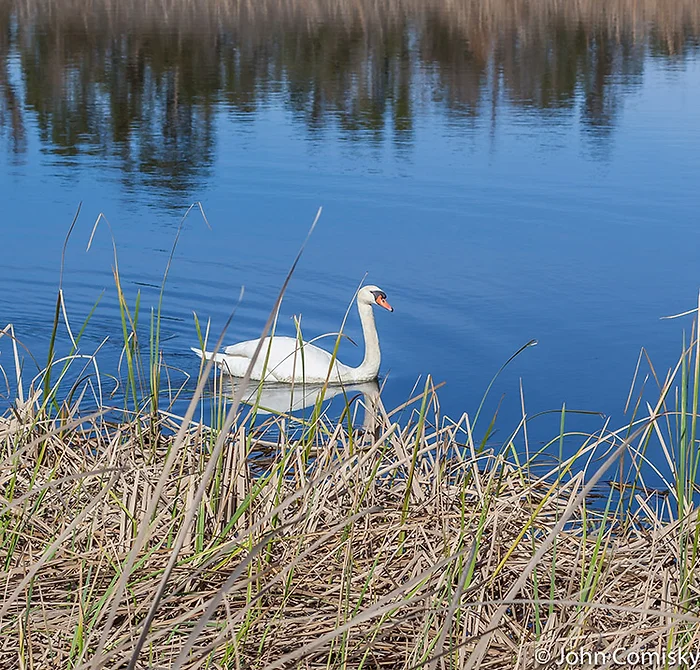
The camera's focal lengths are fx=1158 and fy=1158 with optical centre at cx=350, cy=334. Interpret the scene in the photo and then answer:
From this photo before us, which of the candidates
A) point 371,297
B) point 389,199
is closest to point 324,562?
point 371,297

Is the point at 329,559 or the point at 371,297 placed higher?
the point at 329,559

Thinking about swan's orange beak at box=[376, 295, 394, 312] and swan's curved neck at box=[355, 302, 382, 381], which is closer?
swan's curved neck at box=[355, 302, 382, 381]

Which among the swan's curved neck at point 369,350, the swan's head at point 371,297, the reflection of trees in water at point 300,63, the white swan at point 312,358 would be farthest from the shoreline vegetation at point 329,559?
the reflection of trees in water at point 300,63

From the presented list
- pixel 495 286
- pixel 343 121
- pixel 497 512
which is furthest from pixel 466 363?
pixel 343 121

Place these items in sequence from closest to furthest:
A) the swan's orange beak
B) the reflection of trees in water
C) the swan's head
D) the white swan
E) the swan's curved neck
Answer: the white swan → the swan's curved neck → the swan's head → the swan's orange beak → the reflection of trees in water

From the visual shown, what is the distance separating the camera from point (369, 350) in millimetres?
7688

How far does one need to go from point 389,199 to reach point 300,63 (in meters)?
13.2

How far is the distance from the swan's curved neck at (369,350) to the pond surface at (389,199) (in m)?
0.15

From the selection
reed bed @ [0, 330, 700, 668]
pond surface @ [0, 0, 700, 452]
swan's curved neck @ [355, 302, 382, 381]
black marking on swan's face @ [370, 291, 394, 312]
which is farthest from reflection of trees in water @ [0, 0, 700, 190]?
reed bed @ [0, 330, 700, 668]

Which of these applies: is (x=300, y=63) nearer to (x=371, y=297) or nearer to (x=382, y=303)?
(x=382, y=303)

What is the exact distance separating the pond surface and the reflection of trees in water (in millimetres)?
115

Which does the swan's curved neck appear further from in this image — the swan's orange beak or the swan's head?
the swan's orange beak

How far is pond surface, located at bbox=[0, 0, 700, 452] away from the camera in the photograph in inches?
329

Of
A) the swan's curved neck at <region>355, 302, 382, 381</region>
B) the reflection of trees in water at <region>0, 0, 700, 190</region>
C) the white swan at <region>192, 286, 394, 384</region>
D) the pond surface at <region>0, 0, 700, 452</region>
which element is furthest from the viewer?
the reflection of trees in water at <region>0, 0, 700, 190</region>
